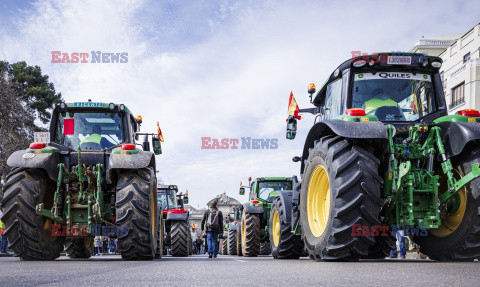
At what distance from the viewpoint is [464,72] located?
30938mm

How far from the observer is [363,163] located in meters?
5.94

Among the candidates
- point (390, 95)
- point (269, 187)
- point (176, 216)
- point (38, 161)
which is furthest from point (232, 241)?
point (390, 95)

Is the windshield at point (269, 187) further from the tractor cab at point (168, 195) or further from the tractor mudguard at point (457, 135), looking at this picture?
the tractor mudguard at point (457, 135)

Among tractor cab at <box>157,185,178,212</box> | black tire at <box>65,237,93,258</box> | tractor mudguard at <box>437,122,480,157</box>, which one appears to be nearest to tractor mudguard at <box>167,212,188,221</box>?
black tire at <box>65,237,93,258</box>

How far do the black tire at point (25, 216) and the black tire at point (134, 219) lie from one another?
124 centimetres

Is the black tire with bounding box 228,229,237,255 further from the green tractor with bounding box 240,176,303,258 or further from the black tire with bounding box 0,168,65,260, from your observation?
the black tire with bounding box 0,168,65,260

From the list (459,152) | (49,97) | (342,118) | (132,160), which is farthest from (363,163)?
(49,97)

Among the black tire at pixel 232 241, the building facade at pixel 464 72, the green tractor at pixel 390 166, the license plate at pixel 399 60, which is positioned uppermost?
the building facade at pixel 464 72

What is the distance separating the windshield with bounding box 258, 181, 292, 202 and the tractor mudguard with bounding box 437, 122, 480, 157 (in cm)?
1117

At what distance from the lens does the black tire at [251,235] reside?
47.1 ft

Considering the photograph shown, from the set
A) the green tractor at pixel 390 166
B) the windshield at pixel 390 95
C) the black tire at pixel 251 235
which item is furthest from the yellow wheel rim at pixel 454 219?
the black tire at pixel 251 235

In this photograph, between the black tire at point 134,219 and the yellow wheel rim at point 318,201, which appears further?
the black tire at point 134,219

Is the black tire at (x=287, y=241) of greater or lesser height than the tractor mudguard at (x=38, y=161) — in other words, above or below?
below

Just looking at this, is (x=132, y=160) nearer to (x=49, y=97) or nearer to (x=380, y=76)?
(x=380, y=76)
